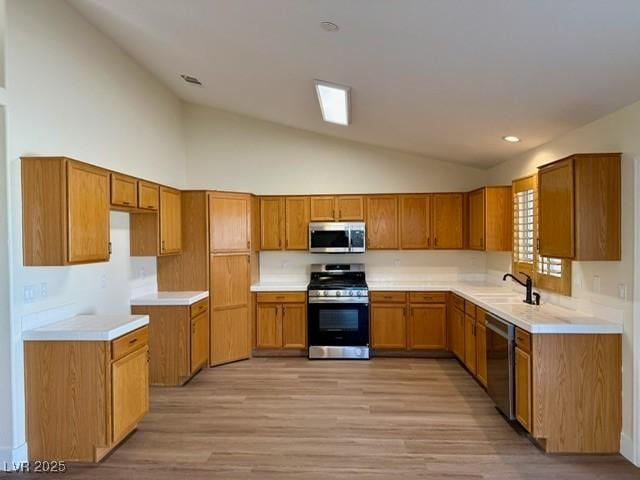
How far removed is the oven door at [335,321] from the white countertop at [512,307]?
1.05 ft

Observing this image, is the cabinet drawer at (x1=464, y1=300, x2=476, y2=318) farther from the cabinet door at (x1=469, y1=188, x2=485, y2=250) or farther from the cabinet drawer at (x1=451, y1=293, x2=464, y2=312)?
the cabinet door at (x1=469, y1=188, x2=485, y2=250)

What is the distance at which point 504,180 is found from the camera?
502cm

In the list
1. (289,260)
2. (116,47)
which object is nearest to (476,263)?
(289,260)

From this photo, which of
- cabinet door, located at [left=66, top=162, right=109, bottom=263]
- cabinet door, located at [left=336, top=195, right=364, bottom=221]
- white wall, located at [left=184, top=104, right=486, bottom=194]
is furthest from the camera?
white wall, located at [left=184, top=104, right=486, bottom=194]

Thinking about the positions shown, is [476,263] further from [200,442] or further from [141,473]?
[141,473]

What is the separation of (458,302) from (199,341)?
312cm

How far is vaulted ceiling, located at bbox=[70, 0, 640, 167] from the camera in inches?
83.5

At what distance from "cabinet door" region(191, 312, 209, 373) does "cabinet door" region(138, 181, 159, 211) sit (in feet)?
4.36

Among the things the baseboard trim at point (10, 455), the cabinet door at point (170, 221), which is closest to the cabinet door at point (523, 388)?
the cabinet door at point (170, 221)

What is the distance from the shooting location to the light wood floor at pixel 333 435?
275 cm

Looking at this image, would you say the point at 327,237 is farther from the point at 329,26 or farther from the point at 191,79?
the point at 329,26

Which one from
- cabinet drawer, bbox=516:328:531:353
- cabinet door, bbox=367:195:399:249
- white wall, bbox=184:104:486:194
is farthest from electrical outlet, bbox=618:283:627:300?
white wall, bbox=184:104:486:194

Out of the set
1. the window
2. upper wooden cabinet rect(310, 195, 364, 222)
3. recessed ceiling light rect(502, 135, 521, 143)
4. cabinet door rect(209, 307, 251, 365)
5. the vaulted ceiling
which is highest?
the vaulted ceiling

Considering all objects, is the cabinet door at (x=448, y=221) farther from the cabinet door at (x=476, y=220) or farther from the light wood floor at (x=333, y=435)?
the light wood floor at (x=333, y=435)
